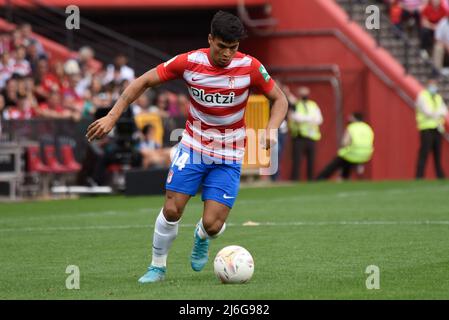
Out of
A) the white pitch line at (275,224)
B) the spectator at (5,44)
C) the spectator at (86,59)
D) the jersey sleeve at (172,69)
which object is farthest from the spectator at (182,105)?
the jersey sleeve at (172,69)

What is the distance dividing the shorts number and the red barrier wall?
20.6 metres

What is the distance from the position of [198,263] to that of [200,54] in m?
1.93

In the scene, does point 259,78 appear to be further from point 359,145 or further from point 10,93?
point 359,145

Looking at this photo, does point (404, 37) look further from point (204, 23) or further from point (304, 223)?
point (304, 223)

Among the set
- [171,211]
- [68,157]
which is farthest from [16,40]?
[171,211]

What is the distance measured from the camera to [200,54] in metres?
11.4

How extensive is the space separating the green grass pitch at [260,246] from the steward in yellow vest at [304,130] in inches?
276

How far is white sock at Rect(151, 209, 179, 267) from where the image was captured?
445 inches

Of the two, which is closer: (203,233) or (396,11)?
(203,233)

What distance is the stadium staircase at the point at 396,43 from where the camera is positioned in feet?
108

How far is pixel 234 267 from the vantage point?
1095 centimetres

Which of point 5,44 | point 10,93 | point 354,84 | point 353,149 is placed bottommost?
point 353,149

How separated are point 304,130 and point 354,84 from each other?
2407mm
